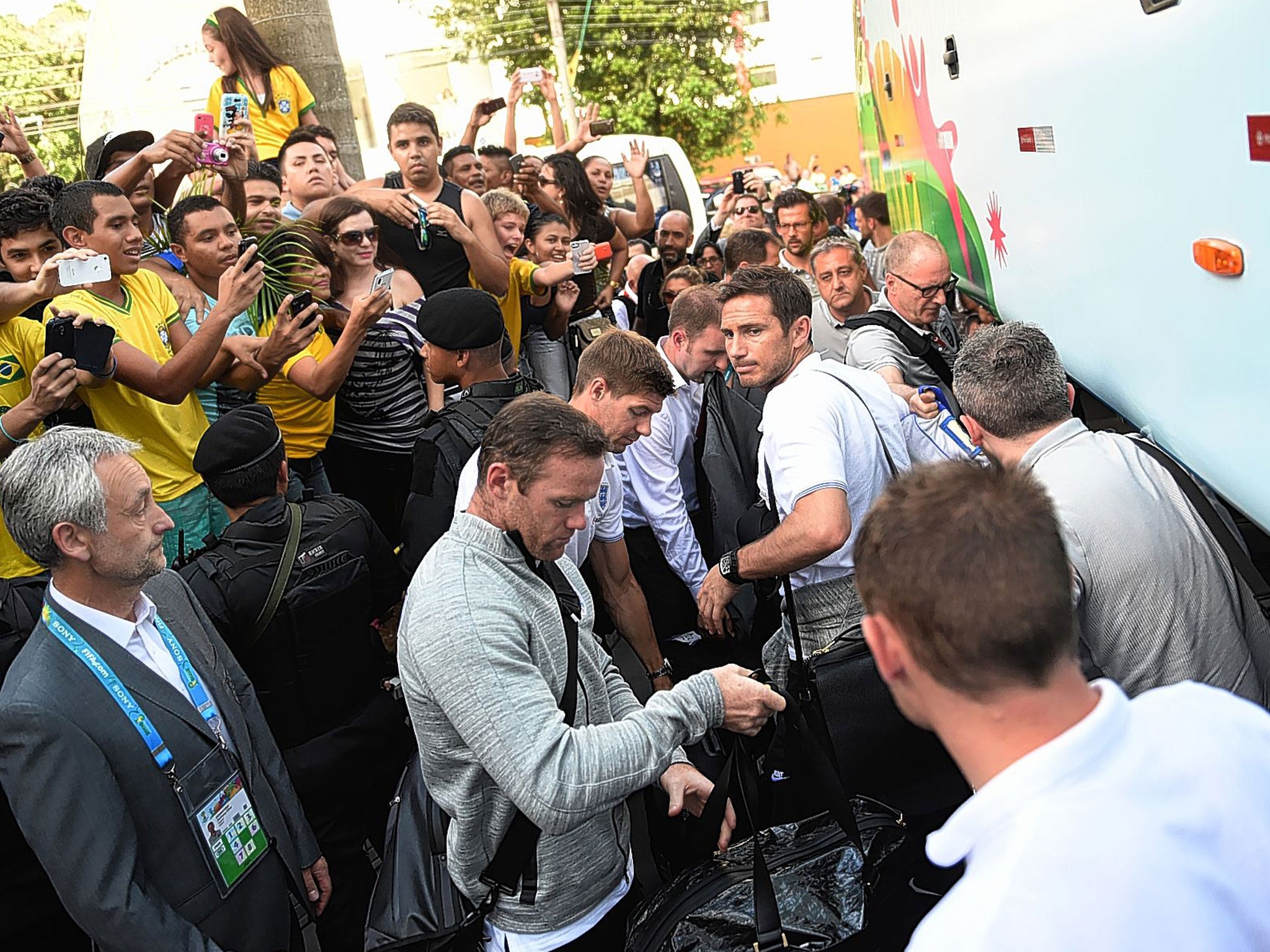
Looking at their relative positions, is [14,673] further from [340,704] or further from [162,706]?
[340,704]

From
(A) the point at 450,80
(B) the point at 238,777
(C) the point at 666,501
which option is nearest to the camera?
(B) the point at 238,777

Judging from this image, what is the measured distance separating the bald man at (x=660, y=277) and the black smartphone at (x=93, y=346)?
12.0 ft

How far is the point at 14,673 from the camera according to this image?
240 cm

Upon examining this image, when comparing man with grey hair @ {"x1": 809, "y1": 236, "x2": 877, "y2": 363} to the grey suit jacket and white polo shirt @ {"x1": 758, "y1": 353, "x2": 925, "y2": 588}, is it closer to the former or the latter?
white polo shirt @ {"x1": 758, "y1": 353, "x2": 925, "y2": 588}

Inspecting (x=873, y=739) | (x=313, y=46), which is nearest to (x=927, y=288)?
(x=873, y=739)

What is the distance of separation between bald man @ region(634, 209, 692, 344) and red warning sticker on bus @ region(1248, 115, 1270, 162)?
4.68m

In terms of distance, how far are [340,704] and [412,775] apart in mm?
569

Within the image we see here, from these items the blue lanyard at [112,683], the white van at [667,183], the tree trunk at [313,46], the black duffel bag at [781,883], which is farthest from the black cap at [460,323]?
the white van at [667,183]

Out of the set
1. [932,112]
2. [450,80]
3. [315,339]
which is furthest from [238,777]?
[450,80]

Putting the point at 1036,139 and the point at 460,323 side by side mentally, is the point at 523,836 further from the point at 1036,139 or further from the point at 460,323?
the point at 1036,139

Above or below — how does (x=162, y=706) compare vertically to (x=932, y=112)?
below

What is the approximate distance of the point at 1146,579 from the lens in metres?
2.43

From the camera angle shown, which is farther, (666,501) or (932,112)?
(932,112)

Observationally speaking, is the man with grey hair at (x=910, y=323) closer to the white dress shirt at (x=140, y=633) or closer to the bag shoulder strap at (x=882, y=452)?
the bag shoulder strap at (x=882, y=452)
